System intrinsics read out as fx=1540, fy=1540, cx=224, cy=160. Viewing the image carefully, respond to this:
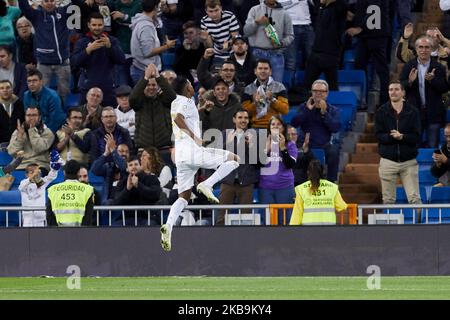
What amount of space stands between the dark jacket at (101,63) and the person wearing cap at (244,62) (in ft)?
7.30

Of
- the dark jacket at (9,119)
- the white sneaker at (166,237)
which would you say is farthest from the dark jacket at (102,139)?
the white sneaker at (166,237)

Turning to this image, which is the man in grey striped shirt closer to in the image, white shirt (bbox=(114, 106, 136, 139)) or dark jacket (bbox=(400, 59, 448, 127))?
white shirt (bbox=(114, 106, 136, 139))

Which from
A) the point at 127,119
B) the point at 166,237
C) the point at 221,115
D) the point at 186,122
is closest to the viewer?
the point at 166,237

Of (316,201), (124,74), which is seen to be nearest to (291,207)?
(316,201)

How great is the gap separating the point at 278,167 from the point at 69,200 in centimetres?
352

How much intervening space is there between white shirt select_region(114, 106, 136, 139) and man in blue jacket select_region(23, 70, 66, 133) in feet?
3.78

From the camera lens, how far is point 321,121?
85.0 ft

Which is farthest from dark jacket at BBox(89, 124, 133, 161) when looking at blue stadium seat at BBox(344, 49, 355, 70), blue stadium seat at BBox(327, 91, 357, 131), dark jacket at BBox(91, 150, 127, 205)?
blue stadium seat at BBox(344, 49, 355, 70)

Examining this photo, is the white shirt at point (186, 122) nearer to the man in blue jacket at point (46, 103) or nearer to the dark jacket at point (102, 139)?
the dark jacket at point (102, 139)

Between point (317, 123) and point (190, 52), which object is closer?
point (317, 123)

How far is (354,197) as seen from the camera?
2653 centimetres

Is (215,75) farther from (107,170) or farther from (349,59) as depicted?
(349,59)

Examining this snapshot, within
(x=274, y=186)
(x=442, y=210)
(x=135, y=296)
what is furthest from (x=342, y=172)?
(x=135, y=296)

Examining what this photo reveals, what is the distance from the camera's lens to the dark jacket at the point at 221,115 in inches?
997
